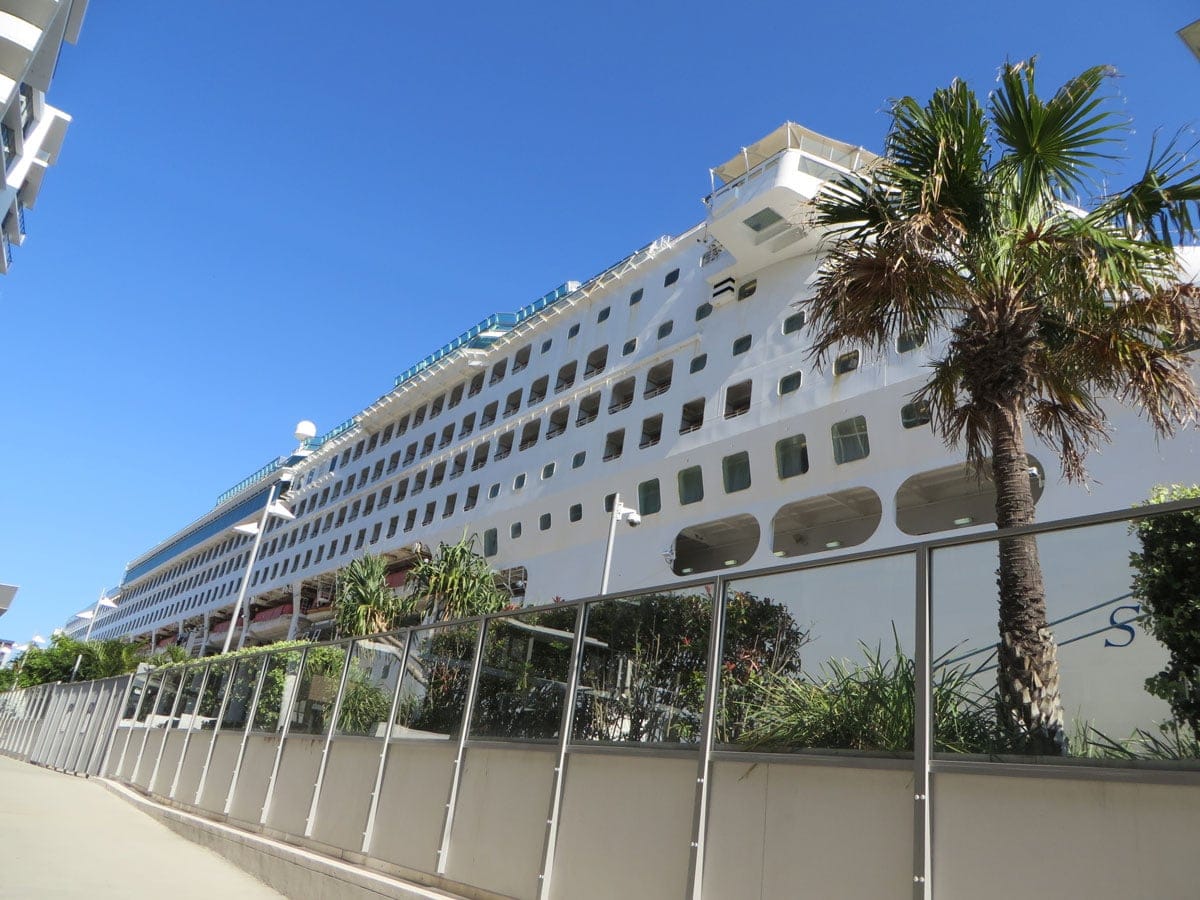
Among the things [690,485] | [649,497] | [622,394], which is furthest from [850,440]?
[622,394]

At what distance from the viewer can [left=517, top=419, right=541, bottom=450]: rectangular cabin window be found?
1372 inches

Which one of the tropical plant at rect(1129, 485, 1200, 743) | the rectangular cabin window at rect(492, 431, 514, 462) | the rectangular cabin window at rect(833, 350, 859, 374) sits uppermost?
the rectangular cabin window at rect(492, 431, 514, 462)

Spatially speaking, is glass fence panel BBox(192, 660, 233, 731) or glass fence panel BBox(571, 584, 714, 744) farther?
glass fence panel BBox(192, 660, 233, 731)

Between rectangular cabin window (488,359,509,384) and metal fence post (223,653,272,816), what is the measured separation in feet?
92.2

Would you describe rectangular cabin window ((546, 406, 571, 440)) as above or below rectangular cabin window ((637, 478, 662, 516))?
above

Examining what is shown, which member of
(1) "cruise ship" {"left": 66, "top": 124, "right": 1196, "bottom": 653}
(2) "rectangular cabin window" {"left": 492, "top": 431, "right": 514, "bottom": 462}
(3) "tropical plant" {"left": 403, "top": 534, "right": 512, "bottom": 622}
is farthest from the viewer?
(2) "rectangular cabin window" {"left": 492, "top": 431, "right": 514, "bottom": 462}

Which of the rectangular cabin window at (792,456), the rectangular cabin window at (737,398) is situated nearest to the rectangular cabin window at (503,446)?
the rectangular cabin window at (737,398)

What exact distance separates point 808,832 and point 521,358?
3476 centimetres

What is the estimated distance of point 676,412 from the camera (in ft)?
91.6

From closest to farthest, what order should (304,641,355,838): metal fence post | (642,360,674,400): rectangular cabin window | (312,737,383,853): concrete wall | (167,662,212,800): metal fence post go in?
(312,737,383,853): concrete wall < (304,641,355,838): metal fence post < (167,662,212,800): metal fence post < (642,360,674,400): rectangular cabin window

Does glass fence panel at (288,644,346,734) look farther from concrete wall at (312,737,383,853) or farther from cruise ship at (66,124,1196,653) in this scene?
cruise ship at (66,124,1196,653)

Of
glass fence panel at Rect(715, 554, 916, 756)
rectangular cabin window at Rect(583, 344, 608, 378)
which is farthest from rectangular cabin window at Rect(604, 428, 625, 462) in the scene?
glass fence panel at Rect(715, 554, 916, 756)

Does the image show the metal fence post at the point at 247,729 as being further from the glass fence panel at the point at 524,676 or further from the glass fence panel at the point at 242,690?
the glass fence panel at the point at 524,676

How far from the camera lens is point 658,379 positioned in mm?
30125
